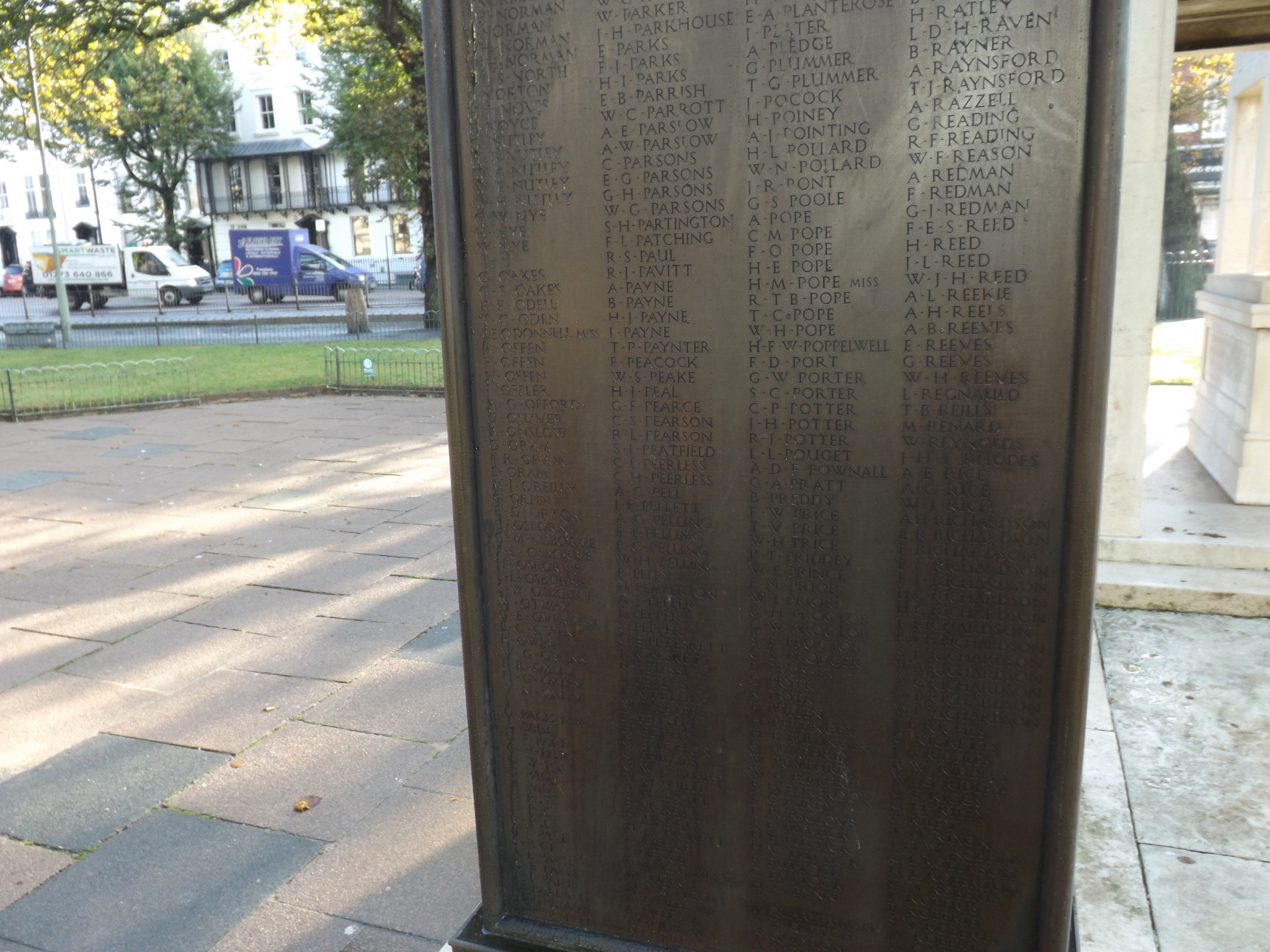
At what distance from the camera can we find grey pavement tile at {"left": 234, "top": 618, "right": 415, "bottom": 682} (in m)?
4.49

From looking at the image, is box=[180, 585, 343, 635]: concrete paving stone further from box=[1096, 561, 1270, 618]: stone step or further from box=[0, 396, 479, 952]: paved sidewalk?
box=[1096, 561, 1270, 618]: stone step

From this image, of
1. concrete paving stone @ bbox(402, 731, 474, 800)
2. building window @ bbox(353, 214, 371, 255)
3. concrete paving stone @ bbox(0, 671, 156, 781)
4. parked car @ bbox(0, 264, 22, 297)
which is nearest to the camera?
concrete paving stone @ bbox(402, 731, 474, 800)

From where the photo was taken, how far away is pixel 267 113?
4759cm

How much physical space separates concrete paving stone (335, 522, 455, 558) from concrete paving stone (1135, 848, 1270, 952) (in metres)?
4.29

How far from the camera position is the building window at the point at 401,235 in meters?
45.4

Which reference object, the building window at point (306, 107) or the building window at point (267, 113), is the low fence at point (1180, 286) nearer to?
the building window at point (306, 107)

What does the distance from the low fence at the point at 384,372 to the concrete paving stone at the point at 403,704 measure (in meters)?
9.30

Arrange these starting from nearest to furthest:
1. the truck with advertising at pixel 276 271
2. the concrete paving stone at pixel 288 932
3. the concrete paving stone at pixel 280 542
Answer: the concrete paving stone at pixel 288 932, the concrete paving stone at pixel 280 542, the truck with advertising at pixel 276 271

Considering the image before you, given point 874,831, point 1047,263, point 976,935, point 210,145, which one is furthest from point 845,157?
point 210,145

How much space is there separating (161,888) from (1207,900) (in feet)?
9.31

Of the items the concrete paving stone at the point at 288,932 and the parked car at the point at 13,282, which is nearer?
the concrete paving stone at the point at 288,932

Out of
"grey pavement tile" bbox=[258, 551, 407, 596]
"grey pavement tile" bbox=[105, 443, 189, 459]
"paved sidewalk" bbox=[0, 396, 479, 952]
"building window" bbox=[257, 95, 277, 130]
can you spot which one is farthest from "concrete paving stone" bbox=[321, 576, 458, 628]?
"building window" bbox=[257, 95, 277, 130]

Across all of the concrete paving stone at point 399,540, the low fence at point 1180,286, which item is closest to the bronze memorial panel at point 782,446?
the concrete paving stone at point 399,540

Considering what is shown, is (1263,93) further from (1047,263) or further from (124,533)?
(124,533)
